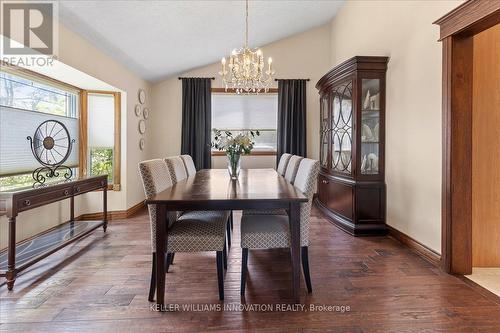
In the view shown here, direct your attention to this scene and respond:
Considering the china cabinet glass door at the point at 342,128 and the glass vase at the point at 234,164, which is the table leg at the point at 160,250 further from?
the china cabinet glass door at the point at 342,128

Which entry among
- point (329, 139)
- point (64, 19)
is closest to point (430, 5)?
point (329, 139)

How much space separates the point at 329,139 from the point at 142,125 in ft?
10.4

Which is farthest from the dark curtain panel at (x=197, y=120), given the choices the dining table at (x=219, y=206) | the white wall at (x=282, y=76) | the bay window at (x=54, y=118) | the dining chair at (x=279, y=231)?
the dining table at (x=219, y=206)

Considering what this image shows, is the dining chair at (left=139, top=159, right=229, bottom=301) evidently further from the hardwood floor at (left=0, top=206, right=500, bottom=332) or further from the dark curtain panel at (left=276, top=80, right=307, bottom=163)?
the dark curtain panel at (left=276, top=80, right=307, bottom=163)

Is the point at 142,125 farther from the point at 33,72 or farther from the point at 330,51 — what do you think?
the point at 330,51

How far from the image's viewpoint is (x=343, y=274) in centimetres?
233

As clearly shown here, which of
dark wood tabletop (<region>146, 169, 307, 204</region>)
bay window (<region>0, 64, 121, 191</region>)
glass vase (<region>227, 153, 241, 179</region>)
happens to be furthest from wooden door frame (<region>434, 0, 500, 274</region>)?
bay window (<region>0, 64, 121, 191</region>)

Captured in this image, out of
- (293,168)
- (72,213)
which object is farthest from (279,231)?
(72,213)

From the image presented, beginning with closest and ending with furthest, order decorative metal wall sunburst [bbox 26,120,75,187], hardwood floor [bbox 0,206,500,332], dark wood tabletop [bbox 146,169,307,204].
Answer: hardwood floor [bbox 0,206,500,332] < dark wood tabletop [bbox 146,169,307,204] < decorative metal wall sunburst [bbox 26,120,75,187]
